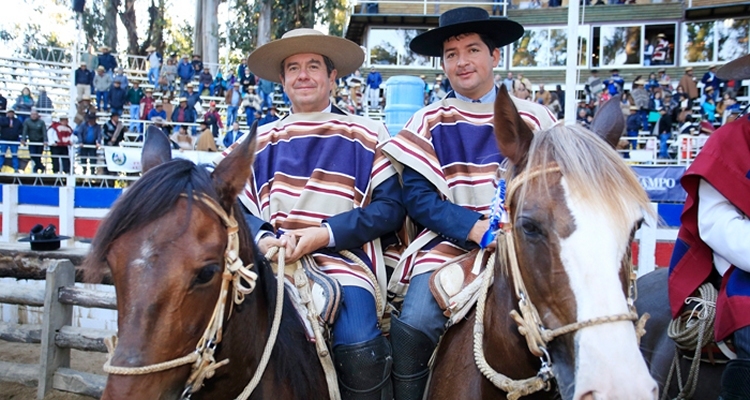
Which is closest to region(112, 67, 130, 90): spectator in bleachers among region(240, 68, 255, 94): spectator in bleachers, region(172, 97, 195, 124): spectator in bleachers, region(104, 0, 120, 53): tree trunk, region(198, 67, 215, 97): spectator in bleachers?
region(172, 97, 195, 124): spectator in bleachers

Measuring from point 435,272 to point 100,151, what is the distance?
53.3 feet

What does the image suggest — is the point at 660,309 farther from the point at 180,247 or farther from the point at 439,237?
the point at 180,247

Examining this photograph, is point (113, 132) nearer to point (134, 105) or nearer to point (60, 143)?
point (60, 143)

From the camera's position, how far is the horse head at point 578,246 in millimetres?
1767

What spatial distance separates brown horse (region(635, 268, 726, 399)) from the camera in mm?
2900

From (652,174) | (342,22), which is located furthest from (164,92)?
(652,174)

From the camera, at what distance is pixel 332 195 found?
3129 mm

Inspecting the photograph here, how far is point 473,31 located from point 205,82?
21874 millimetres

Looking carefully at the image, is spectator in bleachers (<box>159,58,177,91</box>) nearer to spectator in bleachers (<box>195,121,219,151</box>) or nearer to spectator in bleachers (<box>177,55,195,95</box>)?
spectator in bleachers (<box>177,55,195,95</box>)

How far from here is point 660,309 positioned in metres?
3.40

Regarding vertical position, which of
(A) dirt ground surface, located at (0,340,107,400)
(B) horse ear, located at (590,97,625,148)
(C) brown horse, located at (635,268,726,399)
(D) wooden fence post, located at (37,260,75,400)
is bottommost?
(A) dirt ground surface, located at (0,340,107,400)

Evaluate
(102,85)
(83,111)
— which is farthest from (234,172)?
(102,85)

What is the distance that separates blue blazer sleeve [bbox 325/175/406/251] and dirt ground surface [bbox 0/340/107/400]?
12.1 feet

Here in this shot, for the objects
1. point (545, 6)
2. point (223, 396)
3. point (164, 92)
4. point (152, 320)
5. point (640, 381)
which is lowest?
point (223, 396)
